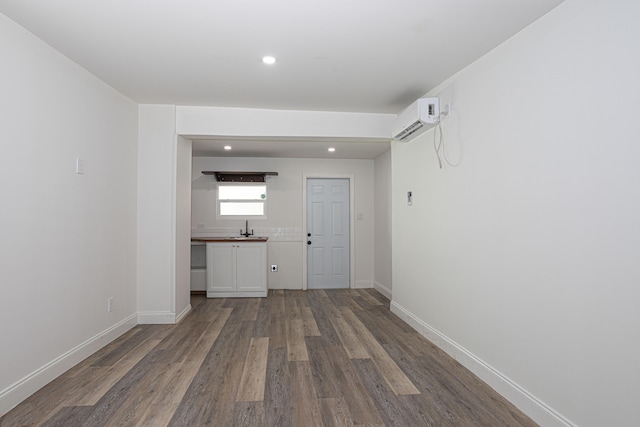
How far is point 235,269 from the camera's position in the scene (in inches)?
210

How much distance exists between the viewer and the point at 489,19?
214 cm

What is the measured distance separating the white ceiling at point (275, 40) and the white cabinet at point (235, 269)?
101 inches

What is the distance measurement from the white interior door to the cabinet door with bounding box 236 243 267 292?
3.53 feet

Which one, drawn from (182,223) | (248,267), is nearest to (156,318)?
(182,223)

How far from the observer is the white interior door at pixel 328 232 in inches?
241

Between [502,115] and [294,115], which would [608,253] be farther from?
[294,115]

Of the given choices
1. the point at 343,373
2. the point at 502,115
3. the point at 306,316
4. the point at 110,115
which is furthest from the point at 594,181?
the point at 110,115

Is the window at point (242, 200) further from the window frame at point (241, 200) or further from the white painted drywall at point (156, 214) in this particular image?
the white painted drywall at point (156, 214)

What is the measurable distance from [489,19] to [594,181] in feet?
3.81

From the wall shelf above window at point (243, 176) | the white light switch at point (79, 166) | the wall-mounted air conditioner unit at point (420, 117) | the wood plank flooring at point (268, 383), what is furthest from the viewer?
the wall shelf above window at point (243, 176)

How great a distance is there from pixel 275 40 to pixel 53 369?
9.39 ft

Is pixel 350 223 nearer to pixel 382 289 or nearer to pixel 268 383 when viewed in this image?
pixel 382 289

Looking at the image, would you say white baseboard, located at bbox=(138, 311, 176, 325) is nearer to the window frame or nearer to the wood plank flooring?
the wood plank flooring

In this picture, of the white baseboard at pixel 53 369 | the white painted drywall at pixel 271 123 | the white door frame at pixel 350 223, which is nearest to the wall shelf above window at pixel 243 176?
the white door frame at pixel 350 223
